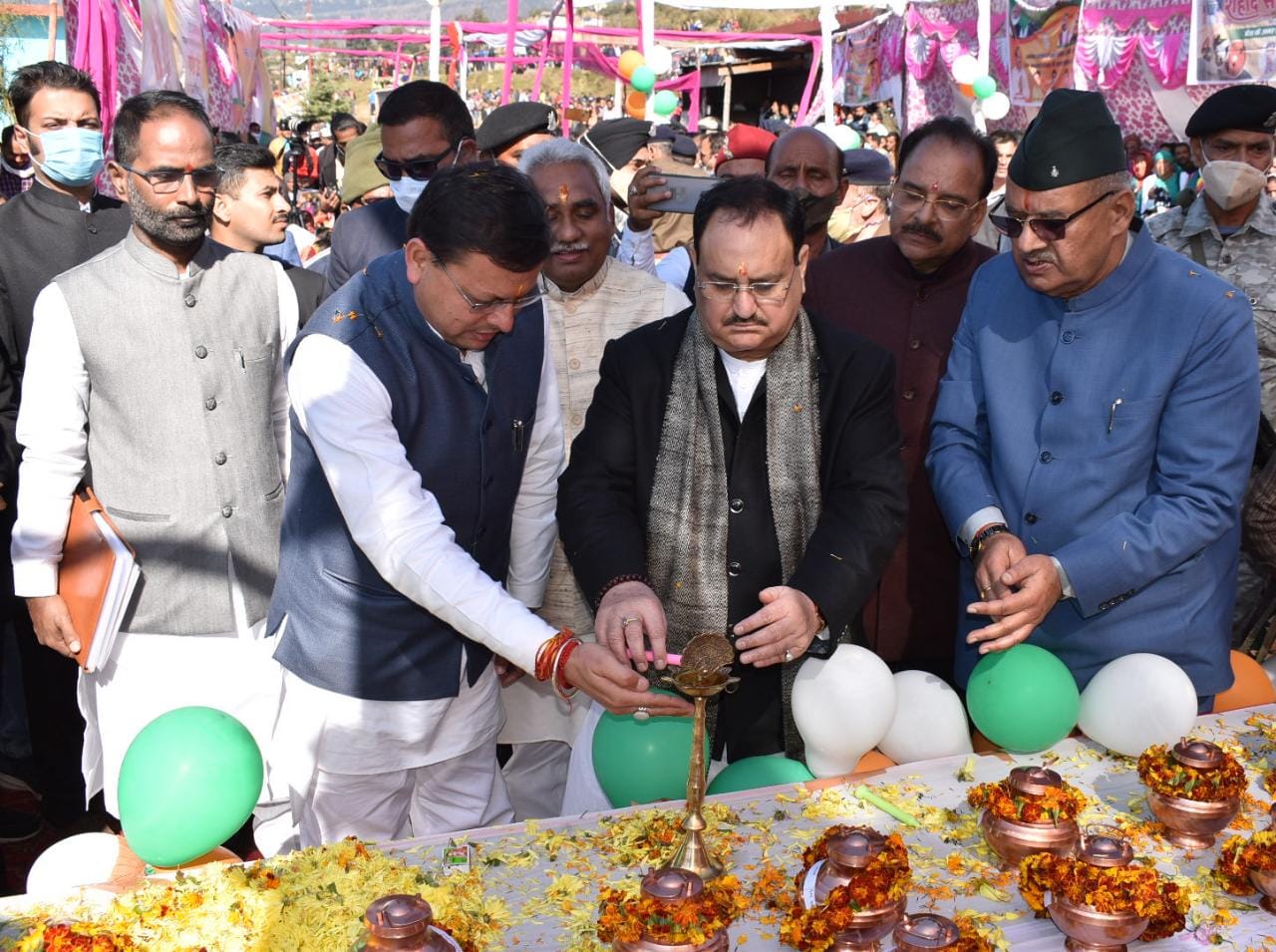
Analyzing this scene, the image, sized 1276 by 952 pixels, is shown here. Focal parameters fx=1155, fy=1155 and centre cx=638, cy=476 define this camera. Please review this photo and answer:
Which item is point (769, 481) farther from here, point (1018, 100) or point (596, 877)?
point (1018, 100)

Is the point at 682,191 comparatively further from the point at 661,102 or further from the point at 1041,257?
the point at 661,102

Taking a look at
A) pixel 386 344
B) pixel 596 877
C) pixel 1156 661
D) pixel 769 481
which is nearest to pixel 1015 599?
pixel 1156 661

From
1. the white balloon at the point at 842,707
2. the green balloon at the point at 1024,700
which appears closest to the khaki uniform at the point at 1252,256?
the green balloon at the point at 1024,700

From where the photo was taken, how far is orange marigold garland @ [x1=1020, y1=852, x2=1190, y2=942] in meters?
1.71

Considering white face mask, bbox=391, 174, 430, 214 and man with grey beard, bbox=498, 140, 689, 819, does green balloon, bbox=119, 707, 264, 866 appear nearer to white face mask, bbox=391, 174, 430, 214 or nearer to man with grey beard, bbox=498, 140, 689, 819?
man with grey beard, bbox=498, 140, 689, 819

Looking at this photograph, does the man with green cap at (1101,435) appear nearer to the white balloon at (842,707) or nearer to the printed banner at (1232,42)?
the white balloon at (842,707)

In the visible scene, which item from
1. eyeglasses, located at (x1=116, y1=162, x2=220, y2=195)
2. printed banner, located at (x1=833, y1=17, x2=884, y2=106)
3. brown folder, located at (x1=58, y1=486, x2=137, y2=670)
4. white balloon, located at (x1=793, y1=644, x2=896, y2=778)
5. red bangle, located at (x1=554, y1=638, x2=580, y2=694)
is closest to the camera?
red bangle, located at (x1=554, y1=638, x2=580, y2=694)

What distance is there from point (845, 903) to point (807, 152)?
9.55 ft

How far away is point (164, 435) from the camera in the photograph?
293cm

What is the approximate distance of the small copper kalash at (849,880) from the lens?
168 cm

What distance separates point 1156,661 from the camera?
2.40 metres

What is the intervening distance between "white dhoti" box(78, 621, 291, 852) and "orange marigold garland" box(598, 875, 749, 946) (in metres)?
1.61

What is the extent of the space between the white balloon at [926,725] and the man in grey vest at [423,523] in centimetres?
59

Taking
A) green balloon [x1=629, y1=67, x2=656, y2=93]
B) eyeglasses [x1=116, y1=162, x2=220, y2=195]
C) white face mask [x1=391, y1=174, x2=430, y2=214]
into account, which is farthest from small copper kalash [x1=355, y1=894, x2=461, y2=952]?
green balloon [x1=629, y1=67, x2=656, y2=93]
